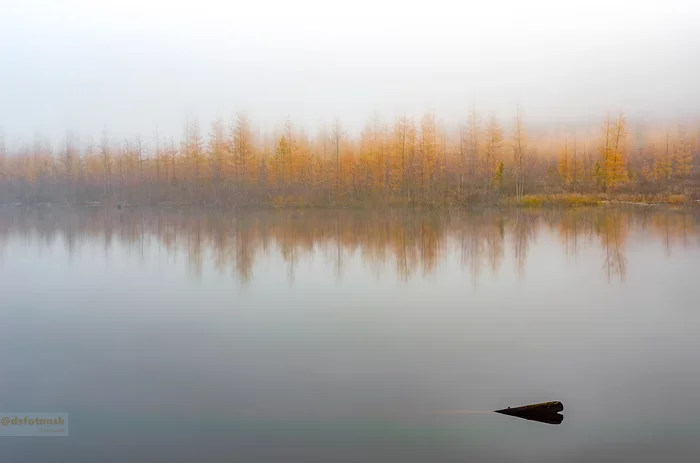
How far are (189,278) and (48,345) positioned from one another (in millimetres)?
3274

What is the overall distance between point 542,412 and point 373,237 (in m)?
9.53

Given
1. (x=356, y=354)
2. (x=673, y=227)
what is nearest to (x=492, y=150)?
(x=673, y=227)

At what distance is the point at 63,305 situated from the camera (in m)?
7.04

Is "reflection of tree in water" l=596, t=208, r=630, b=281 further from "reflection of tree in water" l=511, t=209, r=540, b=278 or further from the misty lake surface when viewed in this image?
"reflection of tree in water" l=511, t=209, r=540, b=278

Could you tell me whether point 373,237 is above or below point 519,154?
below

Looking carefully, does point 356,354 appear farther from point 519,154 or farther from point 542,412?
point 519,154

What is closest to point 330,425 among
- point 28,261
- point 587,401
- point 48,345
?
point 587,401

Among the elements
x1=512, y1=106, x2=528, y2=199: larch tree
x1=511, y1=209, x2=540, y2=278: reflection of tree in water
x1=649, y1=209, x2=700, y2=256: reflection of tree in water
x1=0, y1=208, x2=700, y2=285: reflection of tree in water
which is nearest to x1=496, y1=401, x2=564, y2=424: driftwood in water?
x1=0, y1=208, x2=700, y2=285: reflection of tree in water

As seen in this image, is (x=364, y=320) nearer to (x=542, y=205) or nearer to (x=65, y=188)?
(x=542, y=205)

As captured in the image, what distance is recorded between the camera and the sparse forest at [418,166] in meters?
25.2

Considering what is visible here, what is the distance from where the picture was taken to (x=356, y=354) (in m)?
4.88

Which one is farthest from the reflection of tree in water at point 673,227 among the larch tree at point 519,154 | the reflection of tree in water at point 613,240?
the larch tree at point 519,154

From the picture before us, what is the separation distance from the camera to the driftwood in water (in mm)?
3699

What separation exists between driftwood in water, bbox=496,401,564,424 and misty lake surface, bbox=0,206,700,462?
0.20 feet
